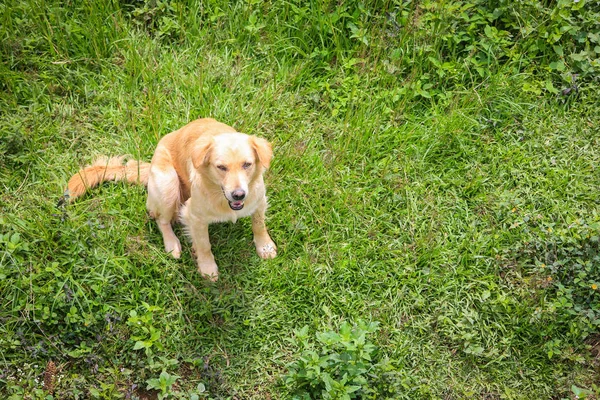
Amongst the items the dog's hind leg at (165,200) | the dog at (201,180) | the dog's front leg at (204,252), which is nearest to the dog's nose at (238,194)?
the dog at (201,180)

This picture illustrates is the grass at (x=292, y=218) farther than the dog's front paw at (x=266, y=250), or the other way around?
the dog's front paw at (x=266, y=250)

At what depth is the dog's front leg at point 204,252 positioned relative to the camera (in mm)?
4066

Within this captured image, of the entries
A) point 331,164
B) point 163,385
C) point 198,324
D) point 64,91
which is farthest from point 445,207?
point 64,91

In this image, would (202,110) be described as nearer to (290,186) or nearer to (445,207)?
(290,186)

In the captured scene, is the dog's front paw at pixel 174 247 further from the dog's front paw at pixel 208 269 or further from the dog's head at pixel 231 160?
the dog's head at pixel 231 160

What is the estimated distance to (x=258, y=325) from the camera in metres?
4.05

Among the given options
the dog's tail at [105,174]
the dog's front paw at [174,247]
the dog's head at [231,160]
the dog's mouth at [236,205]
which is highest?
the dog's head at [231,160]

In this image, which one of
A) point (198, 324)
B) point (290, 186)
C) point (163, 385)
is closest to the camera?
point (163, 385)

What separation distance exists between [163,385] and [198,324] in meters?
0.51

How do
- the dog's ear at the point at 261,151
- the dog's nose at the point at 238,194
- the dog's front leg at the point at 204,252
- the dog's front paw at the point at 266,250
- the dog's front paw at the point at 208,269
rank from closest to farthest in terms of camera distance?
the dog's nose at the point at 238,194 → the dog's ear at the point at 261,151 → the dog's front leg at the point at 204,252 → the dog's front paw at the point at 208,269 → the dog's front paw at the point at 266,250


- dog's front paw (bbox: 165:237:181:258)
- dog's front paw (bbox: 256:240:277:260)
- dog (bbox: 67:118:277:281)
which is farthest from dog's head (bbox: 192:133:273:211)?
dog's front paw (bbox: 165:237:181:258)

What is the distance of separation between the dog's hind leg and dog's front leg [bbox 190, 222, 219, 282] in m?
0.18

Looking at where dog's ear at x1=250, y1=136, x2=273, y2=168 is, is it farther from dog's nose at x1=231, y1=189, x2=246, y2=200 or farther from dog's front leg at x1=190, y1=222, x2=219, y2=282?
dog's front leg at x1=190, y1=222, x2=219, y2=282

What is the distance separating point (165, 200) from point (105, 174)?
1.93ft
